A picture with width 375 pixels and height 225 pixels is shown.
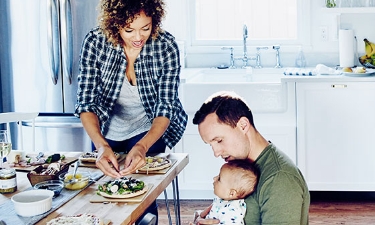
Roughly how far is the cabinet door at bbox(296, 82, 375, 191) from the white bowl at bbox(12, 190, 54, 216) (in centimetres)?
239

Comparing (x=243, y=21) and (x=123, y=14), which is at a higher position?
(x=243, y=21)

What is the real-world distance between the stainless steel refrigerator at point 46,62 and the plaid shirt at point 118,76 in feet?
4.92

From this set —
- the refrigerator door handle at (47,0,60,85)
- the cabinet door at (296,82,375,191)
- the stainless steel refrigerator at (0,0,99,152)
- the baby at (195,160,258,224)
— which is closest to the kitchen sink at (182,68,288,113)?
the cabinet door at (296,82,375,191)

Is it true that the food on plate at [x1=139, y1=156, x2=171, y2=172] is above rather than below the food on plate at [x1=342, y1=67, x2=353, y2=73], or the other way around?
below

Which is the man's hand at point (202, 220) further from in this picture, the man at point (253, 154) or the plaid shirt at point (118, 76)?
the plaid shirt at point (118, 76)

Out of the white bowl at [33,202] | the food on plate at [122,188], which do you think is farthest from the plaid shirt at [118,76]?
the white bowl at [33,202]

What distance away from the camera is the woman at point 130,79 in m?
2.30

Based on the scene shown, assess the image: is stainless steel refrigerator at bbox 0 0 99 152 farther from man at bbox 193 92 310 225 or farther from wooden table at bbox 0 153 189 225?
man at bbox 193 92 310 225

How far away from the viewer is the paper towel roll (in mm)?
4215

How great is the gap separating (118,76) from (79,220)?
949 millimetres

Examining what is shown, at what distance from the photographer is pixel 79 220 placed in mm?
1615

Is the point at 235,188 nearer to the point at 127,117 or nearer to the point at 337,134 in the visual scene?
the point at 127,117

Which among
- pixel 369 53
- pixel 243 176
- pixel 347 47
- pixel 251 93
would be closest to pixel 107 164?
pixel 243 176

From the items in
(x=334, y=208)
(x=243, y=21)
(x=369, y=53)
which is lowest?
(x=334, y=208)
